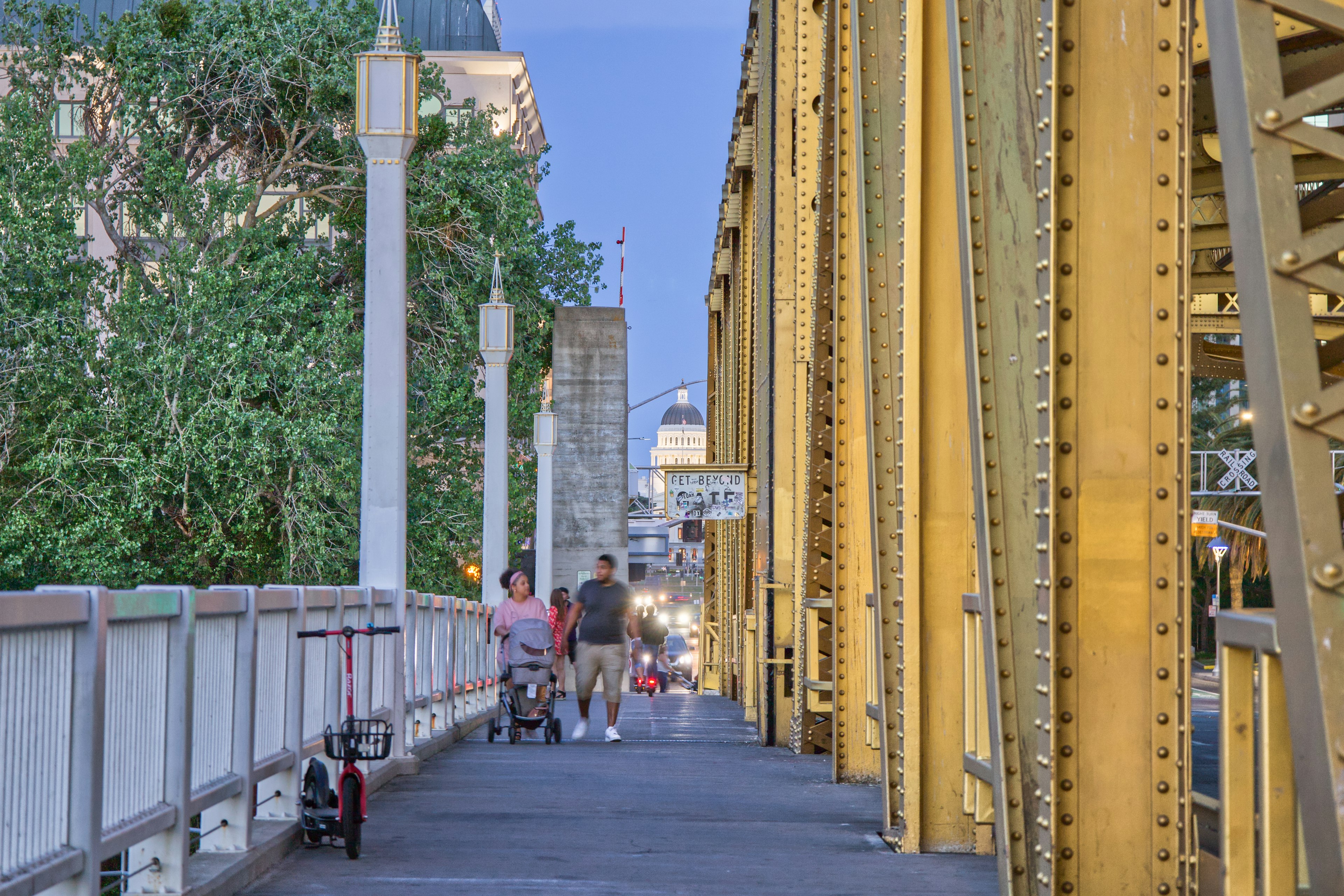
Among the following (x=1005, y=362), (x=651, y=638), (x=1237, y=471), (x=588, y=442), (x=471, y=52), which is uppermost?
(x=471, y=52)

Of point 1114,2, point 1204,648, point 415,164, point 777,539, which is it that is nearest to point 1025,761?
point 1114,2

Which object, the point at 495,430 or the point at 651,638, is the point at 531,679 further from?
the point at 651,638

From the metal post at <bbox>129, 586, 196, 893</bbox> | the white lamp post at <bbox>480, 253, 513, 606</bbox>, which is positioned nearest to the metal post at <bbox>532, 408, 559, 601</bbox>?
the white lamp post at <bbox>480, 253, 513, 606</bbox>

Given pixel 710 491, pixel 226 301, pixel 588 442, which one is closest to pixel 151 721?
pixel 710 491

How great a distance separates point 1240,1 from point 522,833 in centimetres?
625

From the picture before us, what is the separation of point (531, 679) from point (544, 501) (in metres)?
14.1

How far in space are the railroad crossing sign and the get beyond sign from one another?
17026 mm

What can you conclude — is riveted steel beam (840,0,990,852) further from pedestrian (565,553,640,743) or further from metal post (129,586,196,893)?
pedestrian (565,553,640,743)

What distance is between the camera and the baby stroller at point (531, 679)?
15539 mm

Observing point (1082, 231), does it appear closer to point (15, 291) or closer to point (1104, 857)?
point (1104, 857)

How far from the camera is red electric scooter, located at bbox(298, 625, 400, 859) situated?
7242mm

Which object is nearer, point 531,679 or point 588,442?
point 531,679

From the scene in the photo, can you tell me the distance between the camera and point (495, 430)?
22.9 m

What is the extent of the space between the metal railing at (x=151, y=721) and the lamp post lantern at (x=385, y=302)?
2.46m
